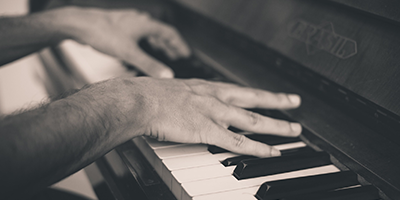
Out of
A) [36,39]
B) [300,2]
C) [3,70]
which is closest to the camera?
[300,2]

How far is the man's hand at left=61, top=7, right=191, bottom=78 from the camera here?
1.36 metres

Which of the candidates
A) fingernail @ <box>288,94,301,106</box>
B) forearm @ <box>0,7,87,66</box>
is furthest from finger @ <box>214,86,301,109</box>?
forearm @ <box>0,7,87,66</box>

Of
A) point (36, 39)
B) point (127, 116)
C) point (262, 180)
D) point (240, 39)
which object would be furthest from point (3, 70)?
point (262, 180)

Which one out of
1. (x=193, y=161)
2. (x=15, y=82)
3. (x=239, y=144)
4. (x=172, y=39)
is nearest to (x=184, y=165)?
(x=193, y=161)

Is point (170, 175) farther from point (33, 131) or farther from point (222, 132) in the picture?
point (33, 131)

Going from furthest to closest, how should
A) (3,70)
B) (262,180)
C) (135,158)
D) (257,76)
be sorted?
(3,70), (257,76), (135,158), (262,180)

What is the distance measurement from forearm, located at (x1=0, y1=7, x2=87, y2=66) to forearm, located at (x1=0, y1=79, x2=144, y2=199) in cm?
73

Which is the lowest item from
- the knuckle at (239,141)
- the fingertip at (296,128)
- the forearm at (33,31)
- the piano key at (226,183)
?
the forearm at (33,31)

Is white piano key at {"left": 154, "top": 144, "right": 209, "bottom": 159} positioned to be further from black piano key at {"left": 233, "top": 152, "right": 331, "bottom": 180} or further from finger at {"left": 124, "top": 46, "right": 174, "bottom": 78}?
finger at {"left": 124, "top": 46, "right": 174, "bottom": 78}

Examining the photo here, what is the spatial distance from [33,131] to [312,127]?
726 millimetres

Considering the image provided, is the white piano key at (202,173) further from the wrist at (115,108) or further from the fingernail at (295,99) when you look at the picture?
the fingernail at (295,99)

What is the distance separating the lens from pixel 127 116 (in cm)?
84

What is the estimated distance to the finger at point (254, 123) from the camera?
3.10ft

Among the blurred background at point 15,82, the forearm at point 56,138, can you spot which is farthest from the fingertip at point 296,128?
the blurred background at point 15,82
